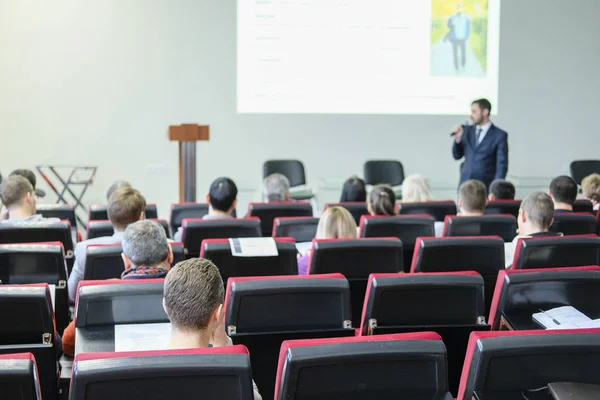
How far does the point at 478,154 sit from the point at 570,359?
5950mm

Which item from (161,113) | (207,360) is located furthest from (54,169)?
(207,360)

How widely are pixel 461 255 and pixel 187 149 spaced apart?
173 inches

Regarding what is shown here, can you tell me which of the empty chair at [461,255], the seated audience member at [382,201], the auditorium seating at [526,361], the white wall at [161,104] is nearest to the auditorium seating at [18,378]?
the auditorium seating at [526,361]

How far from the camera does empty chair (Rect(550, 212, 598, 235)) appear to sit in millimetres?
4836

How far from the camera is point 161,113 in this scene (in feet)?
28.0

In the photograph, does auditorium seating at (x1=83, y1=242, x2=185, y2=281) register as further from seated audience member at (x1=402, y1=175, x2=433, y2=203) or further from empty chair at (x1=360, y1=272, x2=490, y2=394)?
seated audience member at (x1=402, y1=175, x2=433, y2=203)

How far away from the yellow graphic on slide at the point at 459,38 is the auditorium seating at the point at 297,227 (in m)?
4.83

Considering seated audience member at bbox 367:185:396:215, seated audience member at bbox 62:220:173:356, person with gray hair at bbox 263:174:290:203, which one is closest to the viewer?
seated audience member at bbox 62:220:173:356

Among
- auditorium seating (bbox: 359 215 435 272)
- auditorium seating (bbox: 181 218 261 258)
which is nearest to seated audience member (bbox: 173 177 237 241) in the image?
auditorium seating (bbox: 181 218 261 258)

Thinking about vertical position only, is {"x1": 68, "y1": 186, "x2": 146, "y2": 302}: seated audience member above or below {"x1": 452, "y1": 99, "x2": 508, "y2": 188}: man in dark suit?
below

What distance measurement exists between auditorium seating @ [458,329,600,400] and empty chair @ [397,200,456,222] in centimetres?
365

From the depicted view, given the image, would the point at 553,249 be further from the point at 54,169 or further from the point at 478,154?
the point at 54,169

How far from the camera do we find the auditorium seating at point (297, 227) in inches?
184

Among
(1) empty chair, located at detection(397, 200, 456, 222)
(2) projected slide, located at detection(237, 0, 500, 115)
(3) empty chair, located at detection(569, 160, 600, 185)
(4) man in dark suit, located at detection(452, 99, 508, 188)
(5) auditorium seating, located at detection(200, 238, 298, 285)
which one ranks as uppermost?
(2) projected slide, located at detection(237, 0, 500, 115)
